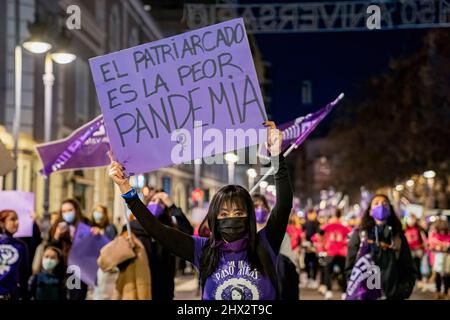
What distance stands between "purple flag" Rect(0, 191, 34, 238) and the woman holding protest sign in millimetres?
5946

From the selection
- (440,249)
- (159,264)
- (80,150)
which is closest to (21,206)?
(159,264)

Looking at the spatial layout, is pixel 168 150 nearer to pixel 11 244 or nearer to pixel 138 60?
pixel 138 60

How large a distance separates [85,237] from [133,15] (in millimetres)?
34673

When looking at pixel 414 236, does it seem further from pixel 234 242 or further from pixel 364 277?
pixel 234 242

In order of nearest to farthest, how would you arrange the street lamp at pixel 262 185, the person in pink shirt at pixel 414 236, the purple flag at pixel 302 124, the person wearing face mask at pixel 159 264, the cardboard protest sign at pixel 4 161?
the cardboard protest sign at pixel 4 161
the street lamp at pixel 262 185
the person wearing face mask at pixel 159 264
the purple flag at pixel 302 124
the person in pink shirt at pixel 414 236

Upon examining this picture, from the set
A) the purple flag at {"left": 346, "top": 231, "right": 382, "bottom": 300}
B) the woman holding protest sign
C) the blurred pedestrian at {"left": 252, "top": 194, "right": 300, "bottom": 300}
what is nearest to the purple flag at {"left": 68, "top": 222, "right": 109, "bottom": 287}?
the blurred pedestrian at {"left": 252, "top": 194, "right": 300, "bottom": 300}

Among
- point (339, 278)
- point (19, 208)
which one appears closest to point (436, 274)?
point (339, 278)

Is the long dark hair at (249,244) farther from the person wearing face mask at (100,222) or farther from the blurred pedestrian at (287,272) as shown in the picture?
the person wearing face mask at (100,222)

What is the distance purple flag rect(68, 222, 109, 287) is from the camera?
12.4 metres

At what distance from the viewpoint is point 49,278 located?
38.9 ft

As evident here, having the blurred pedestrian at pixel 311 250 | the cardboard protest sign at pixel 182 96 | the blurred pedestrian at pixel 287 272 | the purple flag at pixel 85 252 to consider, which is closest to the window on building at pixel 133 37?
the blurred pedestrian at pixel 311 250

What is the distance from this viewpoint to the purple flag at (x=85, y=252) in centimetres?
1244

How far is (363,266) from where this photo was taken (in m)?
10.6

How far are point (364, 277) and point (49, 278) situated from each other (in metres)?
Result: 3.78
